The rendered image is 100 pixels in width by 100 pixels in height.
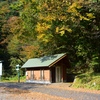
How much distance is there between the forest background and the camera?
20.6 m

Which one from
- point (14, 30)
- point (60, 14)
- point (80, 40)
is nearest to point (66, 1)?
point (60, 14)

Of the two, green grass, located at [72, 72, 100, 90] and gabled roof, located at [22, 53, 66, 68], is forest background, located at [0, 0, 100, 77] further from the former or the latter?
green grass, located at [72, 72, 100, 90]

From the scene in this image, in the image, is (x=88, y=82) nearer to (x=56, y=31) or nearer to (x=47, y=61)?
(x=56, y=31)

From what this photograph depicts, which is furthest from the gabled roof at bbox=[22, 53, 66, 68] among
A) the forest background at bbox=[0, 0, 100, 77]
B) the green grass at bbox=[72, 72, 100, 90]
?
the green grass at bbox=[72, 72, 100, 90]

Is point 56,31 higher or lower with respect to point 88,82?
higher

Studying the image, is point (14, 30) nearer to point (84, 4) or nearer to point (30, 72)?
point (30, 72)

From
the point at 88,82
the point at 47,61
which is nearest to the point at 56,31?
the point at 88,82

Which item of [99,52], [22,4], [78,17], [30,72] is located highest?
[22,4]

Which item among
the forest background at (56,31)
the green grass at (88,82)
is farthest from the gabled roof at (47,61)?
the green grass at (88,82)

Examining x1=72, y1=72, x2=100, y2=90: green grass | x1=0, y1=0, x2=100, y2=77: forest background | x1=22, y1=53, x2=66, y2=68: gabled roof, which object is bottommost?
x1=72, y1=72, x2=100, y2=90: green grass

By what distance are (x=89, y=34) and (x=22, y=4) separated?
12.2 meters

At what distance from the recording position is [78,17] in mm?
21328

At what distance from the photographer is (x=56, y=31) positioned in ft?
77.8

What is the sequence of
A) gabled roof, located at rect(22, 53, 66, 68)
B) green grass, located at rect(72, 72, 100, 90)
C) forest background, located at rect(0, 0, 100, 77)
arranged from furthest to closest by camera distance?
gabled roof, located at rect(22, 53, 66, 68) < green grass, located at rect(72, 72, 100, 90) < forest background, located at rect(0, 0, 100, 77)
